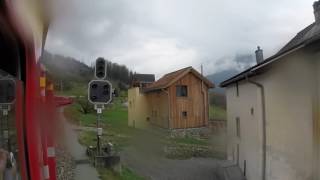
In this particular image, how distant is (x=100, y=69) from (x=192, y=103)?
2960 centimetres

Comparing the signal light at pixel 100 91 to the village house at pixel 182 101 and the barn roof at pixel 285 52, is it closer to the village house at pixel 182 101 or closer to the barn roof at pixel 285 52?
the barn roof at pixel 285 52

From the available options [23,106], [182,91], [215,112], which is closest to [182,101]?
[182,91]

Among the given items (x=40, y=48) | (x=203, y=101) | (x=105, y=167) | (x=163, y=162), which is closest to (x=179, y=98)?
(x=203, y=101)

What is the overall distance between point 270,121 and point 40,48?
1100cm

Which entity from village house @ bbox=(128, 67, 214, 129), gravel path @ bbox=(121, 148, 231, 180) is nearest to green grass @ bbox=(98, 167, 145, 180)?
gravel path @ bbox=(121, 148, 231, 180)

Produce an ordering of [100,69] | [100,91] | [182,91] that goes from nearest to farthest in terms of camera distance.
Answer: [100,91]
[100,69]
[182,91]

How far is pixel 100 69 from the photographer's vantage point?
739cm

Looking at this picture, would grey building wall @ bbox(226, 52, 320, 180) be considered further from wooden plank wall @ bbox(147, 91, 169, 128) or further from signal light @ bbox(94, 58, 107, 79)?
wooden plank wall @ bbox(147, 91, 169, 128)

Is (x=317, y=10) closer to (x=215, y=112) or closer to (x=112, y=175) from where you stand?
(x=112, y=175)

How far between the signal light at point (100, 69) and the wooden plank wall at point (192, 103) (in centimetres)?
2820

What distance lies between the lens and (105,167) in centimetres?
1525

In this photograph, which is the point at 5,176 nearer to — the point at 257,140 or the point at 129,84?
the point at 257,140

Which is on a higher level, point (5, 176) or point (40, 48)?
point (40, 48)

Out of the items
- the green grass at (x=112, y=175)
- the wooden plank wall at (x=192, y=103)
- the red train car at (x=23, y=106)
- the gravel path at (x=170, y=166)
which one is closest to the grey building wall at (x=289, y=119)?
the green grass at (x=112, y=175)
